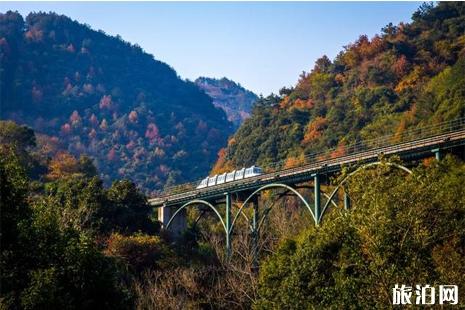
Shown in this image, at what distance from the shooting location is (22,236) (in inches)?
1051

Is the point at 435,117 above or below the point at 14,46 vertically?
below

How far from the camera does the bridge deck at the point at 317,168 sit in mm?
41875

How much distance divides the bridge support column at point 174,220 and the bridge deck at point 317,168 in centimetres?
64

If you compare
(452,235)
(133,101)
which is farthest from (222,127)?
(452,235)

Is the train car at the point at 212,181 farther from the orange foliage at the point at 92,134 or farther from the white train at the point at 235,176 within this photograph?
the orange foliage at the point at 92,134

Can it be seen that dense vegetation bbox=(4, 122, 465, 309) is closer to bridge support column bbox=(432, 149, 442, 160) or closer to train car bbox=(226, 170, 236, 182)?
bridge support column bbox=(432, 149, 442, 160)

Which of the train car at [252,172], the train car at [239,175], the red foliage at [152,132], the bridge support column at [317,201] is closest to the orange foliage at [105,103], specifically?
the red foliage at [152,132]

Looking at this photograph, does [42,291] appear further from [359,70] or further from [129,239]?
[359,70]

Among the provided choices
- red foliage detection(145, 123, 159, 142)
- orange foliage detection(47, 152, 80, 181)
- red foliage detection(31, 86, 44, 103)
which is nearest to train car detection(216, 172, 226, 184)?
orange foliage detection(47, 152, 80, 181)

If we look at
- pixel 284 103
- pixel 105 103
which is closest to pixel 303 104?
pixel 284 103

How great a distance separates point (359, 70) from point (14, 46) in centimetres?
8800

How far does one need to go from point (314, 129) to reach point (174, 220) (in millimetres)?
33217

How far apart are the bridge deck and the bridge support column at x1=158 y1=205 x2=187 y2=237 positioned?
64cm

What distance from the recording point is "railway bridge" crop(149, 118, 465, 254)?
4197 centimetres
